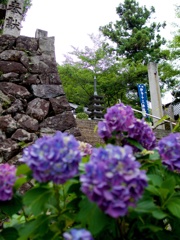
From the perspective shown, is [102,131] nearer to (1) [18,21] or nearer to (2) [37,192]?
(2) [37,192]

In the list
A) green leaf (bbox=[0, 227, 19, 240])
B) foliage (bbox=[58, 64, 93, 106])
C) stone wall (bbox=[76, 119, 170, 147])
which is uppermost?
foliage (bbox=[58, 64, 93, 106])

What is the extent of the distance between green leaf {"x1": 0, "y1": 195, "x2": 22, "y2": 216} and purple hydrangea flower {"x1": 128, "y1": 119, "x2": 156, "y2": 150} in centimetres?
49

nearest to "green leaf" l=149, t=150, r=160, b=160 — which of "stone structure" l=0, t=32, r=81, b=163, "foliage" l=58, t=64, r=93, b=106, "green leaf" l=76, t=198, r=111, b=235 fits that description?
"green leaf" l=76, t=198, r=111, b=235

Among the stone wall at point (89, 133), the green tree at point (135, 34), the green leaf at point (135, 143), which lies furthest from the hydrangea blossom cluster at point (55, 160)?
the green tree at point (135, 34)

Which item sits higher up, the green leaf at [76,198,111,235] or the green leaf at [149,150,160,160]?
the green leaf at [149,150,160,160]

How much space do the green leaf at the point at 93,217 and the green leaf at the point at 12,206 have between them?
0.29 metres

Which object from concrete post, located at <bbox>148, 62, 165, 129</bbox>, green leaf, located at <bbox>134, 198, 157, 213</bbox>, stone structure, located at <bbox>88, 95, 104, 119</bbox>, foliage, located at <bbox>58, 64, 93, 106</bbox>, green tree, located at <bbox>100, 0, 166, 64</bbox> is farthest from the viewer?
green tree, located at <bbox>100, 0, 166, 64</bbox>

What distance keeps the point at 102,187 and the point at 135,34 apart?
48.8 feet

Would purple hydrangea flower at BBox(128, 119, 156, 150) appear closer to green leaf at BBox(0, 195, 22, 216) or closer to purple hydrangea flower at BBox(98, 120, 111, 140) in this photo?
purple hydrangea flower at BBox(98, 120, 111, 140)

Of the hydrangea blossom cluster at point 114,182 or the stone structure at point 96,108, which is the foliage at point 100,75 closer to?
the stone structure at point 96,108

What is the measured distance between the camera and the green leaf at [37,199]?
828 mm

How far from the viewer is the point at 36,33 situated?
511cm

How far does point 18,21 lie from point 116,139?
184 inches

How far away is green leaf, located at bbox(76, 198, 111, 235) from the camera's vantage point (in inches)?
28.4
